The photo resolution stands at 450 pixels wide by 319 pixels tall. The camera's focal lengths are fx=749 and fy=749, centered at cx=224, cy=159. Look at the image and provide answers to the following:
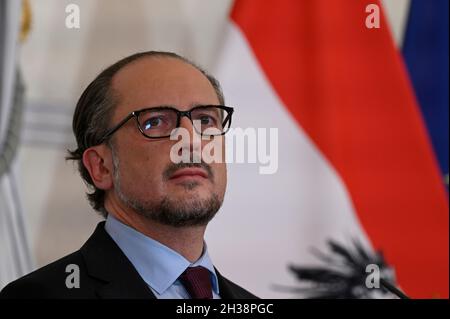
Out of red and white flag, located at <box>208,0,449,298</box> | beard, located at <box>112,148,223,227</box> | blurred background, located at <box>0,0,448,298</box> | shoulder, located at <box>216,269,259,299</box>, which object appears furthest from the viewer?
red and white flag, located at <box>208,0,449,298</box>

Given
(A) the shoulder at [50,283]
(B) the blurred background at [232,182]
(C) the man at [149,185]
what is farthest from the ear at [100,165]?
(B) the blurred background at [232,182]

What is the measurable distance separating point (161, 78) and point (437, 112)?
4.44 ft

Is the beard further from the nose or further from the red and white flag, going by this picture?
the red and white flag

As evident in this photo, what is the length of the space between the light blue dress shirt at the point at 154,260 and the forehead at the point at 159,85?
0.51ft

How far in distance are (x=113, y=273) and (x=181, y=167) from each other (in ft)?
0.54

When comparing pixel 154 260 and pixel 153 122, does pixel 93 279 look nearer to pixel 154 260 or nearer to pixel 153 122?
pixel 154 260

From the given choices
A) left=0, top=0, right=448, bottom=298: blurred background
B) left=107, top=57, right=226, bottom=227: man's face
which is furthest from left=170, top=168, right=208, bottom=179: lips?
left=0, top=0, right=448, bottom=298: blurred background

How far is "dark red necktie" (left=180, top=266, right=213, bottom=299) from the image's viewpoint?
97cm

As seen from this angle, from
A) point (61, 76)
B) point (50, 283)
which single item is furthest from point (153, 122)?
point (61, 76)

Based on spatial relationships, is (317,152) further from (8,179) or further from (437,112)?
(8,179)

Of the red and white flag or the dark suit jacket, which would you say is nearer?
the dark suit jacket

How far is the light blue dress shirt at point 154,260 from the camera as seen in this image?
962 millimetres

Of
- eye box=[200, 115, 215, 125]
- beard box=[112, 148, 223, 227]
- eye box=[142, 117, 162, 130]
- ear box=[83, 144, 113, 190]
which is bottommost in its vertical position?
beard box=[112, 148, 223, 227]
